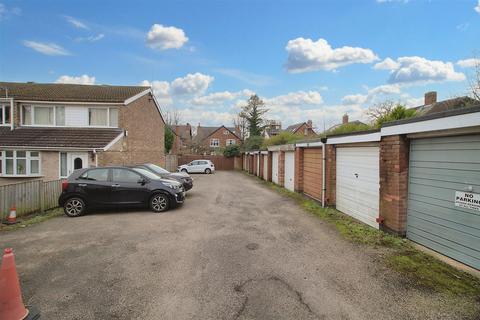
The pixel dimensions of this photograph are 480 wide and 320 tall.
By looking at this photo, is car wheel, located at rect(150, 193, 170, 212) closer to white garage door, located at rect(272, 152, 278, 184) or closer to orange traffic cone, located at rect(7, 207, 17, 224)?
orange traffic cone, located at rect(7, 207, 17, 224)

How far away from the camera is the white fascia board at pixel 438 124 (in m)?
4.07

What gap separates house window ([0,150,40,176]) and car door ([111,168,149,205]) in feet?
32.2

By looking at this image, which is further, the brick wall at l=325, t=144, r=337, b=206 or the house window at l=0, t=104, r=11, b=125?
A: the house window at l=0, t=104, r=11, b=125

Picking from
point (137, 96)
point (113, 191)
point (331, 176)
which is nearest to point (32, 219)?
point (113, 191)

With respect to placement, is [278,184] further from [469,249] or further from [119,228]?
[469,249]

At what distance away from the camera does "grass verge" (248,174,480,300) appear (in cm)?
369

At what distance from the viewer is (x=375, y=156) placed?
6.88 meters

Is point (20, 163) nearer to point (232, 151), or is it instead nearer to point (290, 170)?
point (290, 170)

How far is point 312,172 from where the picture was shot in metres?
11.4

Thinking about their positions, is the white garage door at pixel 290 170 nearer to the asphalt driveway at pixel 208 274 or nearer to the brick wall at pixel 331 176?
the brick wall at pixel 331 176

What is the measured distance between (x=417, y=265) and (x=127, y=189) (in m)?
8.11

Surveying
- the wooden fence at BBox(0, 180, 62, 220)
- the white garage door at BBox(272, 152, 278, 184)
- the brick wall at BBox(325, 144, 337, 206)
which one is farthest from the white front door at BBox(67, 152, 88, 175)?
the brick wall at BBox(325, 144, 337, 206)

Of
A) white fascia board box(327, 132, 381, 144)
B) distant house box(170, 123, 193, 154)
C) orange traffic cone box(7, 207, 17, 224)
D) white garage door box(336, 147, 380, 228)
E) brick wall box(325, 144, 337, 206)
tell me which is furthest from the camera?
distant house box(170, 123, 193, 154)

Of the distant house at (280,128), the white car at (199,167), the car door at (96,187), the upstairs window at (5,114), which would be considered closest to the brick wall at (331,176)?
the car door at (96,187)
